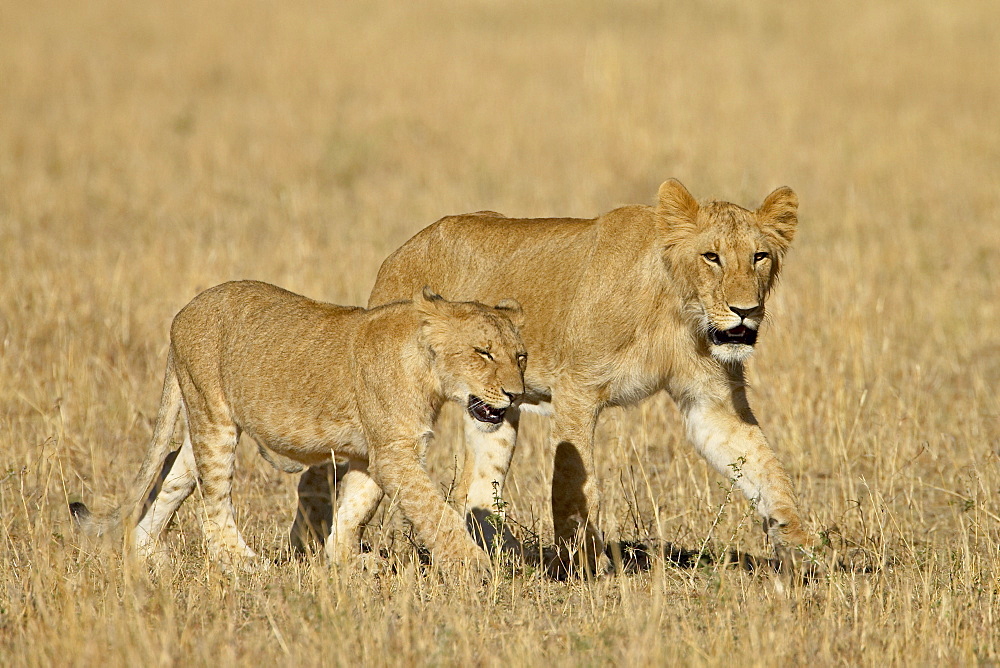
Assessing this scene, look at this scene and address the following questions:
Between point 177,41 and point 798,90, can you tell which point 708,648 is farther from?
point 177,41

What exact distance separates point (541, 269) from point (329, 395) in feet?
3.97

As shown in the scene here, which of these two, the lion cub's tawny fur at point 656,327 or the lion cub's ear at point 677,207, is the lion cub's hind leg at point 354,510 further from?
the lion cub's ear at point 677,207

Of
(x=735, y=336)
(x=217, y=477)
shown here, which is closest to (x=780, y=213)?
(x=735, y=336)

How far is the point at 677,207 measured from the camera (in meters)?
5.45

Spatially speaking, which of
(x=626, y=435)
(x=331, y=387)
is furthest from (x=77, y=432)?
(x=626, y=435)

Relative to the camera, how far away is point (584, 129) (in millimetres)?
16078

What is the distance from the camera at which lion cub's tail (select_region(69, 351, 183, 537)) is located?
223 inches

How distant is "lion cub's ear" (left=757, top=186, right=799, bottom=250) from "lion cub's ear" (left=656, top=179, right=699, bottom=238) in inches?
11.6

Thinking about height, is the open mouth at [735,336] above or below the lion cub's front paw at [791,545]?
above

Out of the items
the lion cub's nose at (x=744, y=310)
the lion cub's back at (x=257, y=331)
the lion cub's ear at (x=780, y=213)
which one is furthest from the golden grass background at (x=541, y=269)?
the lion cub's ear at (x=780, y=213)

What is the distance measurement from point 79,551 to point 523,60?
15830 mm

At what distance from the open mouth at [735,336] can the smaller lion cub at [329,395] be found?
80 centimetres

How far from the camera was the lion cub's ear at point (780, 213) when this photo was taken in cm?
546

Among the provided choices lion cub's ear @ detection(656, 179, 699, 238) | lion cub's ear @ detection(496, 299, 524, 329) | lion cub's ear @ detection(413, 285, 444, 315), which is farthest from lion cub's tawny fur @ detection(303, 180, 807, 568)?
lion cub's ear @ detection(413, 285, 444, 315)
